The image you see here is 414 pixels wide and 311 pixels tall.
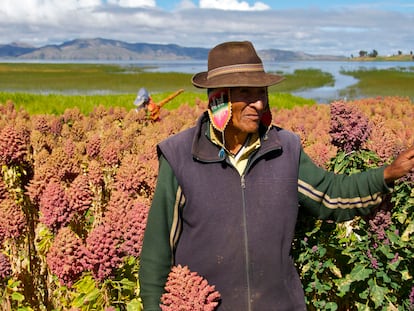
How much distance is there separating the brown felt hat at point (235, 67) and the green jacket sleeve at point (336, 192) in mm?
440

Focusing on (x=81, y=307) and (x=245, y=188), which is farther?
(x=81, y=307)

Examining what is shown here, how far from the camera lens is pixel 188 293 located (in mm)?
1818

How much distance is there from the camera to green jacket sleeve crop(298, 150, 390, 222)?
7.32 feet

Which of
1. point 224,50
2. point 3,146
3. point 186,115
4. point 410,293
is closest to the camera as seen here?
point 224,50

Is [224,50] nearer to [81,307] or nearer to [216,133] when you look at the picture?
[216,133]

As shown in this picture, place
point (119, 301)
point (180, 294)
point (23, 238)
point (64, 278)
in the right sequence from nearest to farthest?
point (180, 294)
point (64, 278)
point (119, 301)
point (23, 238)

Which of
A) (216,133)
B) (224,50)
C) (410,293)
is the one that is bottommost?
(410,293)

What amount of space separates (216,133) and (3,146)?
1715mm

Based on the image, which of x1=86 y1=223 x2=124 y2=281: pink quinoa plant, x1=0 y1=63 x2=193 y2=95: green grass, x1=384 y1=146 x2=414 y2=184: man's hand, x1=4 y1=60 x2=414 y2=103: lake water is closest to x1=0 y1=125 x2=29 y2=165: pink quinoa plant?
x1=86 y1=223 x2=124 y2=281: pink quinoa plant

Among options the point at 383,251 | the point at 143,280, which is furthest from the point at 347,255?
the point at 143,280

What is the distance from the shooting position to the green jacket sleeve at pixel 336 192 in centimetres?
223

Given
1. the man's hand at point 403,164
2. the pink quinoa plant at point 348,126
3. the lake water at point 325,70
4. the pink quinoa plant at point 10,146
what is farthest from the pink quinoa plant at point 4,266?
the lake water at point 325,70

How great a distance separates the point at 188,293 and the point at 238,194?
1.68ft

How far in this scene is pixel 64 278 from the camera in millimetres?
2332
